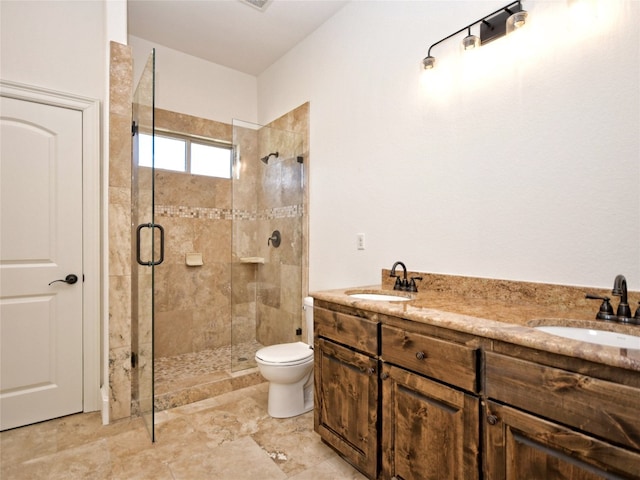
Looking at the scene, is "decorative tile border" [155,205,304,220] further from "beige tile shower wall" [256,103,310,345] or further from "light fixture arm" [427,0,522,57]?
"light fixture arm" [427,0,522,57]

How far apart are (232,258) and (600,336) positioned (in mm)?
2603

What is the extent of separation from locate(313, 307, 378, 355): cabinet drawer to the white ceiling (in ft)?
7.67

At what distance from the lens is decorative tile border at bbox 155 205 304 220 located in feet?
10.1

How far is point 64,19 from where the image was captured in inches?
90.1

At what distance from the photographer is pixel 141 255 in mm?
2326

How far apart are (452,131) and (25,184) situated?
2.69 metres

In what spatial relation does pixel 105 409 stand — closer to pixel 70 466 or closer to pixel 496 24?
pixel 70 466

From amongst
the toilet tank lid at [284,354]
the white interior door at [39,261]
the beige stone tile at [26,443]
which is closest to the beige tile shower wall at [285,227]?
the toilet tank lid at [284,354]

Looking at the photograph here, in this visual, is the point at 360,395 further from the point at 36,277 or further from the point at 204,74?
the point at 204,74

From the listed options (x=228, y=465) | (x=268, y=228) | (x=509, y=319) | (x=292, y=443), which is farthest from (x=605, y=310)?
(x=268, y=228)

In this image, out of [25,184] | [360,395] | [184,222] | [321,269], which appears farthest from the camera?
[184,222]

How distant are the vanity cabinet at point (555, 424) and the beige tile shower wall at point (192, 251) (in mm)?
2897

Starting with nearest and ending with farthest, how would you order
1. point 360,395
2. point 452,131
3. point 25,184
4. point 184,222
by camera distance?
point 360,395 < point 452,131 < point 25,184 < point 184,222

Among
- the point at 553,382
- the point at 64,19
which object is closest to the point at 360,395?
the point at 553,382
